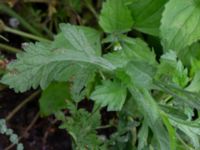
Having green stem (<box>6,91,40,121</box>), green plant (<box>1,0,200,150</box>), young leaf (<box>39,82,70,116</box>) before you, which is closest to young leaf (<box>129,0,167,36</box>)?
green plant (<box>1,0,200,150</box>)

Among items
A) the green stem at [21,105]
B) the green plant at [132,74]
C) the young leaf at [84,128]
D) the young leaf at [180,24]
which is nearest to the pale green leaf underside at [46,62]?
the green plant at [132,74]

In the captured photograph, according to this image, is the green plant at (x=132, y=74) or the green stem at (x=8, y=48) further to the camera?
the green stem at (x=8, y=48)

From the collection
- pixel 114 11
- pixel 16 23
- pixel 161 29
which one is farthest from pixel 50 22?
pixel 161 29

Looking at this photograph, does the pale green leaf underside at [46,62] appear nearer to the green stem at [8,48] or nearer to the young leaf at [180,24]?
the young leaf at [180,24]

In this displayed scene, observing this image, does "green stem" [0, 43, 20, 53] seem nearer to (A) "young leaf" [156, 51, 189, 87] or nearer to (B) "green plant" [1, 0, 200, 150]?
(B) "green plant" [1, 0, 200, 150]

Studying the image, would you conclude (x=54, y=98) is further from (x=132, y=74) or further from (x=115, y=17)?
(x=132, y=74)

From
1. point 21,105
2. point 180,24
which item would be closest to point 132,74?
point 180,24

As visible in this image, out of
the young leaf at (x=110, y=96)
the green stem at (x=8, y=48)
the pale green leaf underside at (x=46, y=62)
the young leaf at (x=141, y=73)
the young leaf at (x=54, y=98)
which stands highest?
the pale green leaf underside at (x=46, y=62)
